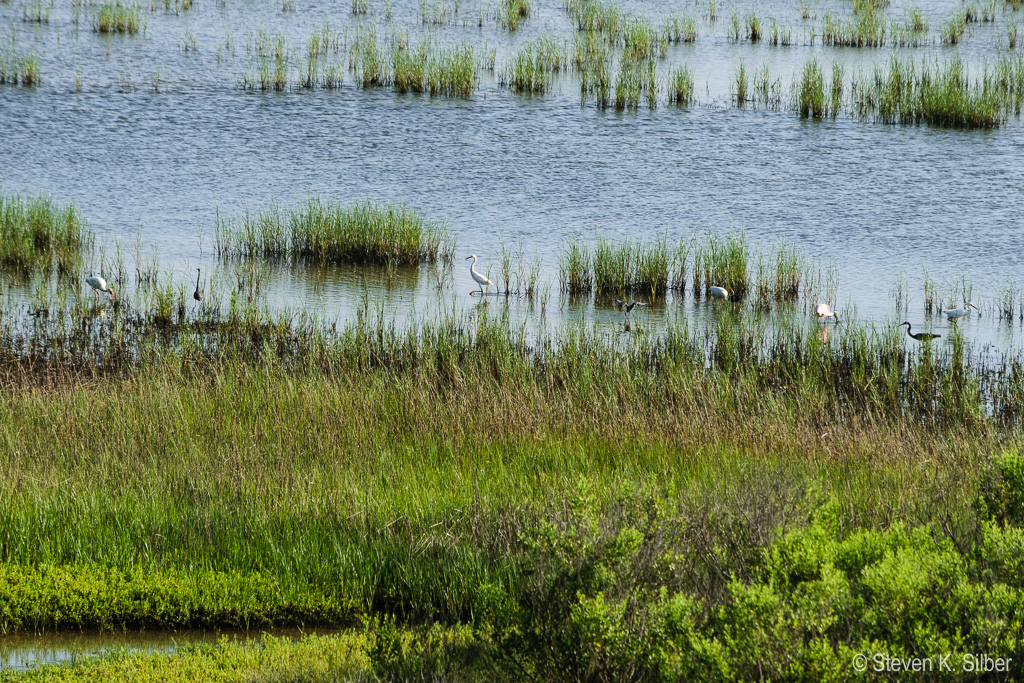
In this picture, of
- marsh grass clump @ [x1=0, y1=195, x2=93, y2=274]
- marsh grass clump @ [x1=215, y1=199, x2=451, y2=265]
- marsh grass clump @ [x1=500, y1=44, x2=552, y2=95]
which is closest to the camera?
marsh grass clump @ [x1=0, y1=195, x2=93, y2=274]

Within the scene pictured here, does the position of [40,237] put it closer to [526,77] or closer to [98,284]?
[98,284]

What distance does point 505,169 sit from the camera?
2017 cm

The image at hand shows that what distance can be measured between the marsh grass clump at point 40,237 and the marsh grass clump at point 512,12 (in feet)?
69.9

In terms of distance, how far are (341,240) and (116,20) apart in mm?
20835

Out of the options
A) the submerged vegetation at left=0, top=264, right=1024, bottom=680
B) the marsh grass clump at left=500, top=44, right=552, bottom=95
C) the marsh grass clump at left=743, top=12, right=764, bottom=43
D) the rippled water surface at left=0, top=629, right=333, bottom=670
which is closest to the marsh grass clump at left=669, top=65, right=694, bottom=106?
the marsh grass clump at left=500, top=44, right=552, bottom=95

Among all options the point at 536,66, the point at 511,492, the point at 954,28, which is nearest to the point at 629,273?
the point at 511,492

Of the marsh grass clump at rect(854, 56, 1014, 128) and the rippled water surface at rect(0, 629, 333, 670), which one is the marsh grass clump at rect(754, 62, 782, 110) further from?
the rippled water surface at rect(0, 629, 333, 670)

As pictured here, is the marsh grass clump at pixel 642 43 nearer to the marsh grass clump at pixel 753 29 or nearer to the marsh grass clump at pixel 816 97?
the marsh grass clump at pixel 753 29

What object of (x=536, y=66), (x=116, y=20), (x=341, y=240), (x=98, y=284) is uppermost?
(x=116, y=20)

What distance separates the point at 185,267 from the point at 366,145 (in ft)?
27.0

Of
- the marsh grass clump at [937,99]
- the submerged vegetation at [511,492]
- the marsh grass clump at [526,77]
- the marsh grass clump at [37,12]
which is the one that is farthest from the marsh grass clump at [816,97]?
the marsh grass clump at [37,12]

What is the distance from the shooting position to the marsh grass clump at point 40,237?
1365 cm

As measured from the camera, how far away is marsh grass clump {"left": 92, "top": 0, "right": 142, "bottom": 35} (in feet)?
103

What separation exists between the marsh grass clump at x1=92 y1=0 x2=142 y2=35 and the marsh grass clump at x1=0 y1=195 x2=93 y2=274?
1827cm
